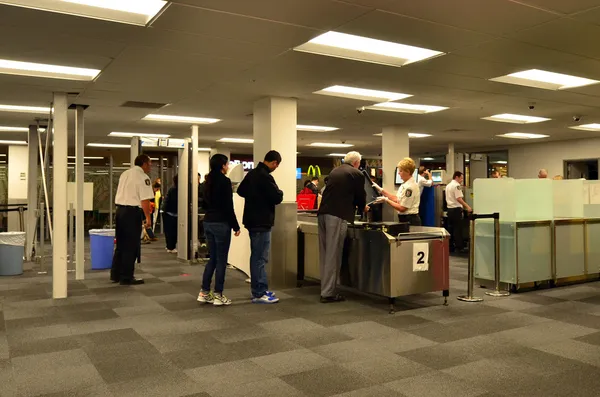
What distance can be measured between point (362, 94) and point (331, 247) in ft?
9.41

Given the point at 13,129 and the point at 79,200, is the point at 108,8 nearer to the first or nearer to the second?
the point at 79,200

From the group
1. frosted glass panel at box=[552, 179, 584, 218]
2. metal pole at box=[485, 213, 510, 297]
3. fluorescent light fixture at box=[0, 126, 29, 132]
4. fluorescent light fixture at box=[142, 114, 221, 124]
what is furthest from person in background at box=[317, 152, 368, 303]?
fluorescent light fixture at box=[0, 126, 29, 132]

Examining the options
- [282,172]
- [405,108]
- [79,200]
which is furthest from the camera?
[405,108]

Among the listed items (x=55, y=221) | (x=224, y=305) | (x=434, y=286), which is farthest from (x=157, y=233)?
(x=434, y=286)

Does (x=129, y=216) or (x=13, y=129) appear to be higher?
(x=13, y=129)

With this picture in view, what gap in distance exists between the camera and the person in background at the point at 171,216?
1028 centimetres

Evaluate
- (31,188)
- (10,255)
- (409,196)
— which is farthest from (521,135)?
(10,255)

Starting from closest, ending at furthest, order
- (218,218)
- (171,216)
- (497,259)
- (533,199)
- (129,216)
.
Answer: (218,218) < (497,259) < (533,199) < (129,216) < (171,216)

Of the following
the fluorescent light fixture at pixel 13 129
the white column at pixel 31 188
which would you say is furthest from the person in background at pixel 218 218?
the fluorescent light fixture at pixel 13 129

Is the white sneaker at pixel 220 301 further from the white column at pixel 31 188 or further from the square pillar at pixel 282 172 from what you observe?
the white column at pixel 31 188

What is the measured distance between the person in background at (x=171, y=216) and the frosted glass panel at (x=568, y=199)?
656cm

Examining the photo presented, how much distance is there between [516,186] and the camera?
260 inches

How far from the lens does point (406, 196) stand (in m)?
7.06

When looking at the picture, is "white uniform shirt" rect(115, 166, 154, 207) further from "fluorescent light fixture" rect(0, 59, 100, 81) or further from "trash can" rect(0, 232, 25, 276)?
"trash can" rect(0, 232, 25, 276)
